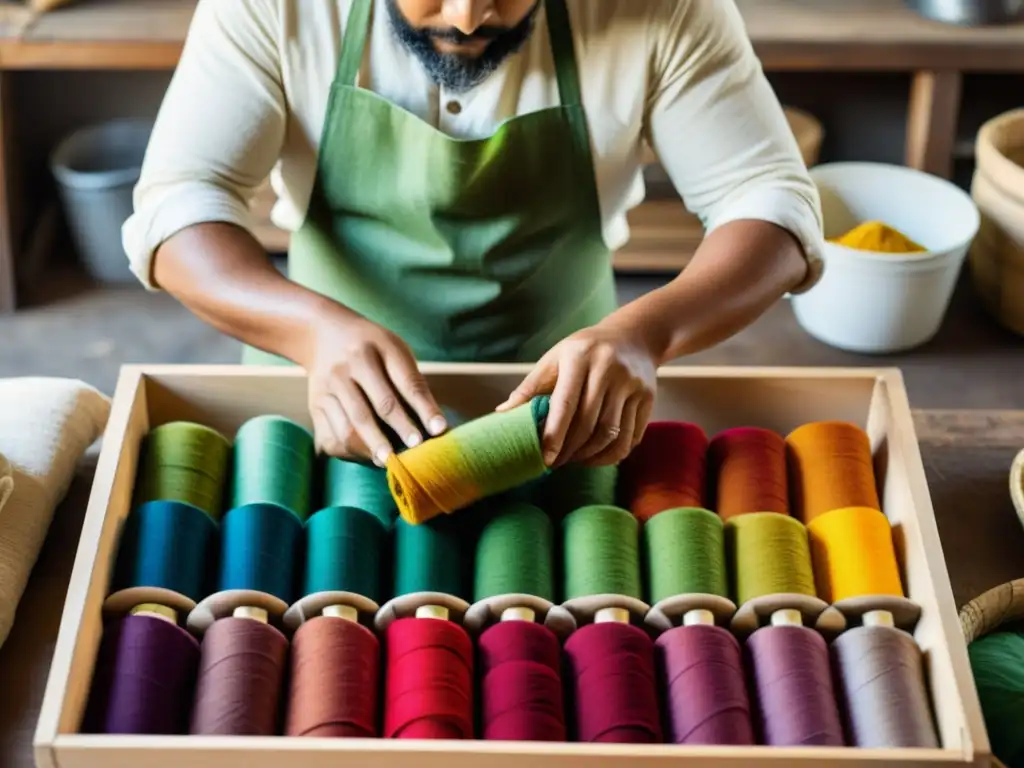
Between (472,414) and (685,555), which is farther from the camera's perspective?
(472,414)

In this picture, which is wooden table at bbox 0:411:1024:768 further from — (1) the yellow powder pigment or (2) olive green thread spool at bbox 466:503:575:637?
(1) the yellow powder pigment

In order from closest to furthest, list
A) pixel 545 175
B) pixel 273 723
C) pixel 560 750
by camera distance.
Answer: pixel 560 750 → pixel 273 723 → pixel 545 175

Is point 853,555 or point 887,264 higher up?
point 853,555

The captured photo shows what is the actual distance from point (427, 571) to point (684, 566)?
0.24 metres

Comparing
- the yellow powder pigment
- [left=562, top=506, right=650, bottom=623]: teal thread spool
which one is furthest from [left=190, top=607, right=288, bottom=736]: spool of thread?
the yellow powder pigment

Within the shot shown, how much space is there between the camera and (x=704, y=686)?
1.10m

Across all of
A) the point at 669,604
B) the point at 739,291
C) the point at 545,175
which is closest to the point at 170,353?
the point at 545,175

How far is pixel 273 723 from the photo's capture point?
1090mm

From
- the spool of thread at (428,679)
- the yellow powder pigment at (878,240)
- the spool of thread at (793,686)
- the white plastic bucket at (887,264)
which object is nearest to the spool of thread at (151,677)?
the spool of thread at (428,679)

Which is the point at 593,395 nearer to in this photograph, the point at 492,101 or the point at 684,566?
the point at 684,566

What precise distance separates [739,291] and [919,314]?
4.84ft

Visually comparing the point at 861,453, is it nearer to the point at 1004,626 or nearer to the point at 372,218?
the point at 1004,626

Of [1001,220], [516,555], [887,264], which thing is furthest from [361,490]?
[1001,220]

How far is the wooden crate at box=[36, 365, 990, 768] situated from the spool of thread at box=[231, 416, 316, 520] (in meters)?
0.07
